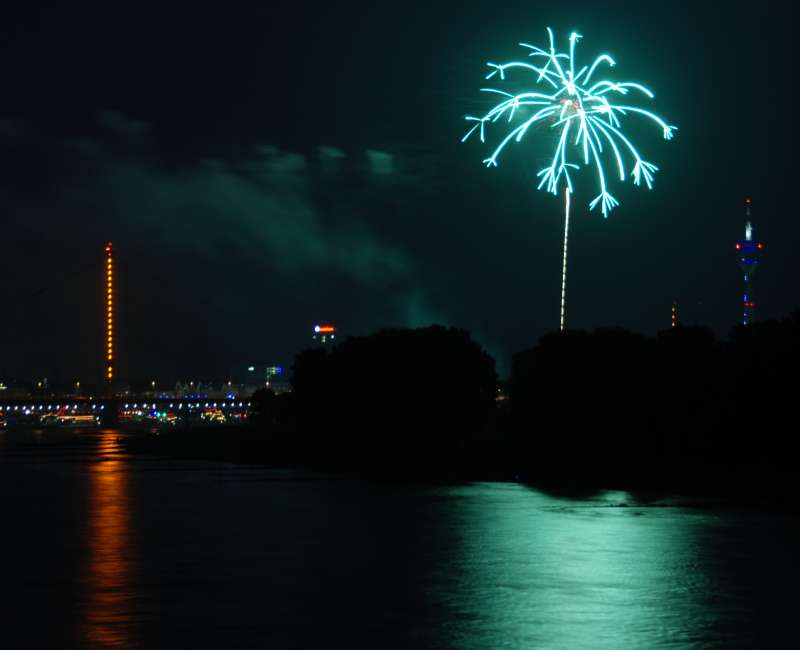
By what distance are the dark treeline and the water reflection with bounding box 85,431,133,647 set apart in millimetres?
22833

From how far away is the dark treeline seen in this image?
65.4 m

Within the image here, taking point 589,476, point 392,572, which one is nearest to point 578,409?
point 589,476

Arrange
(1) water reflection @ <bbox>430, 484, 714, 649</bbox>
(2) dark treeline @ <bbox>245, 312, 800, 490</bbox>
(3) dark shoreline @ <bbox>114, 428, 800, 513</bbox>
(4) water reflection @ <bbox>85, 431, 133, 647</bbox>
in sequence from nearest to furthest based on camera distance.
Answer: (1) water reflection @ <bbox>430, 484, 714, 649</bbox>
(4) water reflection @ <bbox>85, 431, 133, 647</bbox>
(3) dark shoreline @ <bbox>114, 428, 800, 513</bbox>
(2) dark treeline @ <bbox>245, 312, 800, 490</bbox>

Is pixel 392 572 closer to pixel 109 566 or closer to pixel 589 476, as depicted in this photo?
pixel 109 566

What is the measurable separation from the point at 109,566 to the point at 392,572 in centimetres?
686

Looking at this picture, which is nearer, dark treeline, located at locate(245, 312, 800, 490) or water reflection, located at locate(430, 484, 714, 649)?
water reflection, located at locate(430, 484, 714, 649)

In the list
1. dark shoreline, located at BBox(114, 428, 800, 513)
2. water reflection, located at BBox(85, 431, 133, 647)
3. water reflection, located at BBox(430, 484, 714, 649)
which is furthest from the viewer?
dark shoreline, located at BBox(114, 428, 800, 513)

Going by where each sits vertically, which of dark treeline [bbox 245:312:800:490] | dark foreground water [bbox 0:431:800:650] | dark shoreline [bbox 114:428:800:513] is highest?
dark treeline [bbox 245:312:800:490]

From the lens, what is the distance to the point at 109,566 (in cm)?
3153

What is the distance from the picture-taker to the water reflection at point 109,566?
22.8 meters

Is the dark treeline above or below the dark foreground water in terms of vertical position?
above

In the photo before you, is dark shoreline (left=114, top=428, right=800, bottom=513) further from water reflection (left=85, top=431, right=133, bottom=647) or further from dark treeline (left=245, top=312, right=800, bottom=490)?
water reflection (left=85, top=431, right=133, bottom=647)

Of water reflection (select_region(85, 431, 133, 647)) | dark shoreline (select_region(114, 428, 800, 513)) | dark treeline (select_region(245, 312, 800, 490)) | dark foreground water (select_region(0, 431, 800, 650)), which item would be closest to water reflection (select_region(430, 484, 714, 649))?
dark foreground water (select_region(0, 431, 800, 650))

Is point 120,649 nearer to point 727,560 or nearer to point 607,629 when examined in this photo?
point 607,629
